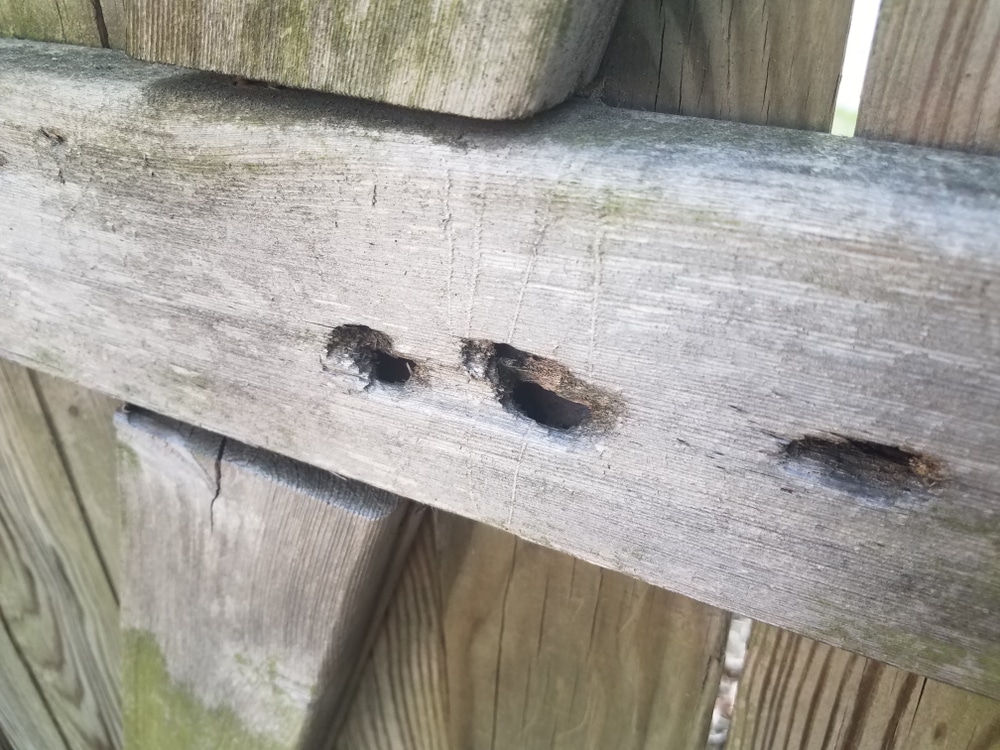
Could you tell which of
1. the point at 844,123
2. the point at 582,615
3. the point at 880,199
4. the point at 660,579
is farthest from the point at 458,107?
the point at 844,123

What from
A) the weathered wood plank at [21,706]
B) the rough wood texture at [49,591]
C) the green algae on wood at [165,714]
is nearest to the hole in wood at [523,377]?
the green algae on wood at [165,714]

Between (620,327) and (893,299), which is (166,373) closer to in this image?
(620,327)

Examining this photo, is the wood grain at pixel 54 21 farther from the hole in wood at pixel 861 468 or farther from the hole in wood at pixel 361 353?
the hole in wood at pixel 861 468

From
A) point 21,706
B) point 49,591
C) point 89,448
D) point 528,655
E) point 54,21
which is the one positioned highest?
point 54,21

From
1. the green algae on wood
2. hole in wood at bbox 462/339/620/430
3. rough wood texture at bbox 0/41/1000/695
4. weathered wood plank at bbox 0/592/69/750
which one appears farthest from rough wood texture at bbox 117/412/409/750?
weathered wood plank at bbox 0/592/69/750

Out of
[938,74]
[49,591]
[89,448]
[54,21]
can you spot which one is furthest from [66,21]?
[49,591]

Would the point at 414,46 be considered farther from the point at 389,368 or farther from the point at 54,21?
the point at 54,21

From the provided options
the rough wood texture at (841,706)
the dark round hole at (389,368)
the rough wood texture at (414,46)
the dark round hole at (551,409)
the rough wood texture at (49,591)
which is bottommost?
the rough wood texture at (49,591)
